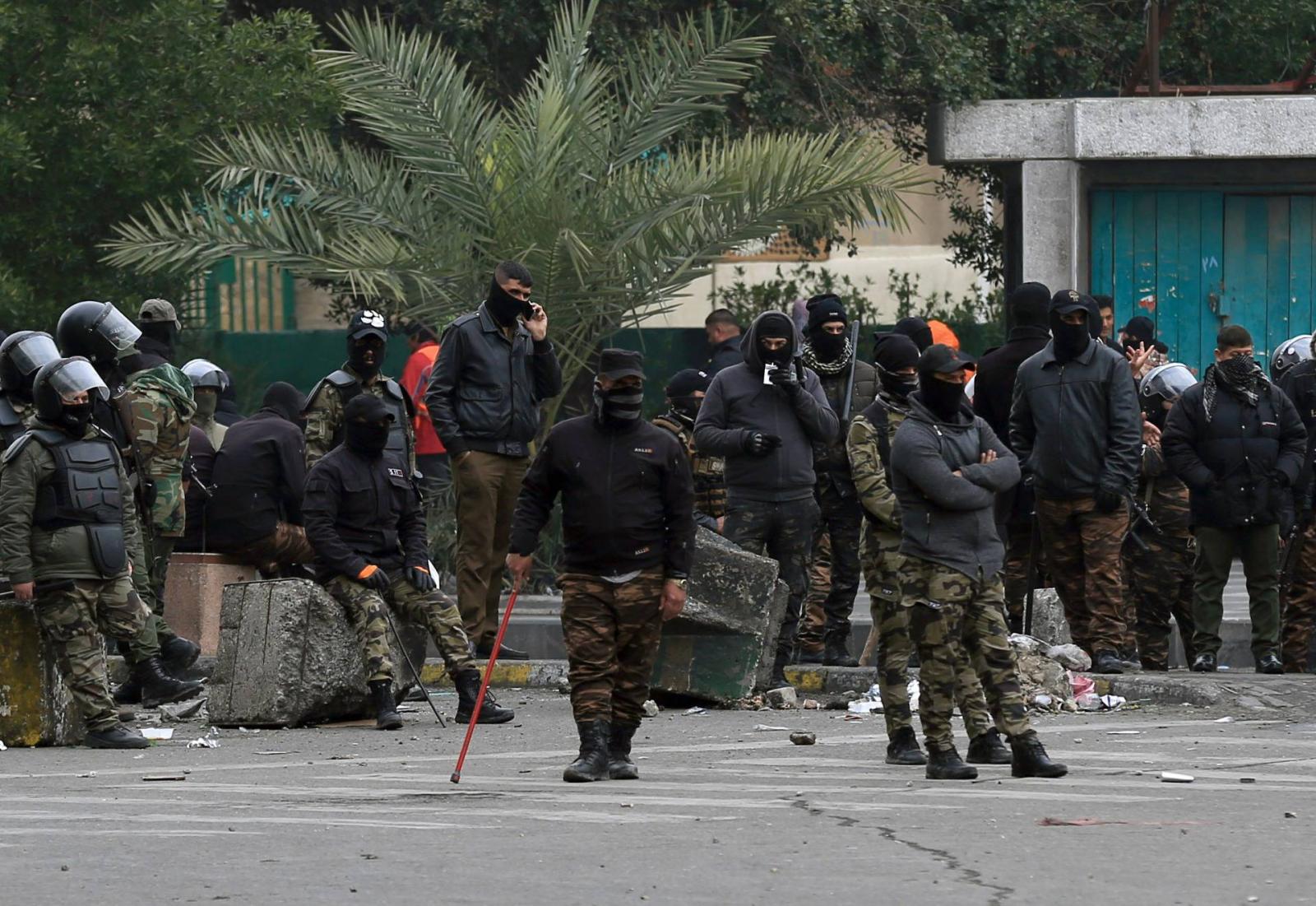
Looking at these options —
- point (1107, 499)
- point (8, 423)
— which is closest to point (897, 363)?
point (1107, 499)

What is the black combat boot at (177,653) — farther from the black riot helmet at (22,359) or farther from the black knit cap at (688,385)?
the black knit cap at (688,385)

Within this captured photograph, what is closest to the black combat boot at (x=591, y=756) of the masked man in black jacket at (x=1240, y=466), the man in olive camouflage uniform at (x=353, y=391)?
the man in olive camouflage uniform at (x=353, y=391)

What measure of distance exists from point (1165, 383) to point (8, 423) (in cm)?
648

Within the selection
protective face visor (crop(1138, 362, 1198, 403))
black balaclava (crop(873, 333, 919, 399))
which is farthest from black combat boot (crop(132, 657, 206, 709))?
protective face visor (crop(1138, 362, 1198, 403))

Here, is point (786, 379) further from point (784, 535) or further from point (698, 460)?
point (698, 460)

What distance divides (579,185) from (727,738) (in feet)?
21.7

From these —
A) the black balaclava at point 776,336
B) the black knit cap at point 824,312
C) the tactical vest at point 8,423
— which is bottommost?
the tactical vest at point 8,423

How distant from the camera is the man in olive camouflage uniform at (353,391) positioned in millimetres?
12398

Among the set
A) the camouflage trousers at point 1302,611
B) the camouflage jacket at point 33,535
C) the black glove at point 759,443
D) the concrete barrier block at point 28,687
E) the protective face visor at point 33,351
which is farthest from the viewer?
the camouflage trousers at point 1302,611

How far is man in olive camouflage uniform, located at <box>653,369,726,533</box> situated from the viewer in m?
13.2

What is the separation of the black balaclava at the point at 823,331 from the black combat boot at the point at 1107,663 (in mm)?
2010

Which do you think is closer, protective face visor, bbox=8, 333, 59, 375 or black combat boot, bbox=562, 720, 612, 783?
black combat boot, bbox=562, 720, 612, 783

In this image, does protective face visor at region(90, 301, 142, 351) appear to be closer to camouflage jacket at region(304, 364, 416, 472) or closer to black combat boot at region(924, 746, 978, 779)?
camouflage jacket at region(304, 364, 416, 472)

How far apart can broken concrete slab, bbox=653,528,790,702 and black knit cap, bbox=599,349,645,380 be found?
9.20 ft
